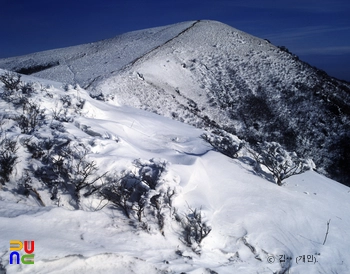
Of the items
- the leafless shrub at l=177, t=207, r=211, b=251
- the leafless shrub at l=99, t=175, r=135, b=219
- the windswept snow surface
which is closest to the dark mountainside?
the windswept snow surface

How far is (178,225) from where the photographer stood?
5.15m

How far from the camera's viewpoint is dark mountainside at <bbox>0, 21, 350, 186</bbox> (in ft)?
63.3

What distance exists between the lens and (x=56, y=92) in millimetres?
10055

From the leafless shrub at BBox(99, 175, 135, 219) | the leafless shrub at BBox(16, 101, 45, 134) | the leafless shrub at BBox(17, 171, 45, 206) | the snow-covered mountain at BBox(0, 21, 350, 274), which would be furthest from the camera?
the leafless shrub at BBox(16, 101, 45, 134)

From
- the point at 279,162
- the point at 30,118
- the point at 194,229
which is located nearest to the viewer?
the point at 194,229

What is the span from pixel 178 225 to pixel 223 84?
21337 mm

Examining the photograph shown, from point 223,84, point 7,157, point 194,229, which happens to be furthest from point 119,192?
point 223,84

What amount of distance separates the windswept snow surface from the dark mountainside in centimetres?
707

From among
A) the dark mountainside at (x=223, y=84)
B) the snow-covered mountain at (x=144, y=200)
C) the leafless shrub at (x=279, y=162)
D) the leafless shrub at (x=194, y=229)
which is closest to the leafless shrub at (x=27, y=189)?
the snow-covered mountain at (x=144, y=200)

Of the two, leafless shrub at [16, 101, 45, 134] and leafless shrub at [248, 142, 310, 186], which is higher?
leafless shrub at [16, 101, 45, 134]

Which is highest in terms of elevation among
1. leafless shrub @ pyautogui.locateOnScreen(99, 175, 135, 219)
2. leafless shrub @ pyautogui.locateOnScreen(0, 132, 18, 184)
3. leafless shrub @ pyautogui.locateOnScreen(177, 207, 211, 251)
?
leafless shrub @ pyautogui.locateOnScreen(0, 132, 18, 184)

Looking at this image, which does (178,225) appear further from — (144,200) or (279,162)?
(279,162)

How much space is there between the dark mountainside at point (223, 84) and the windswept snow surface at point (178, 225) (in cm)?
707

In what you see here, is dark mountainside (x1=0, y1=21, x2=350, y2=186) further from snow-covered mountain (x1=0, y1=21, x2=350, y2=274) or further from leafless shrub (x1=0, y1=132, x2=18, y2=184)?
leafless shrub (x1=0, y1=132, x2=18, y2=184)
